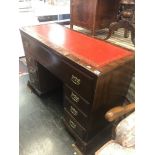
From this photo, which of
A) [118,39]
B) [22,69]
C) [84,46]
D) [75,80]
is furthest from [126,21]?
[22,69]

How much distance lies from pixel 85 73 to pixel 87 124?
0.43m

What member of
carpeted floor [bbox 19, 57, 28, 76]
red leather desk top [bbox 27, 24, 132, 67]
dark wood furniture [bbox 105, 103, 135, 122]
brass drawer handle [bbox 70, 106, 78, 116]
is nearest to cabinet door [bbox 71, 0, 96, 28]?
red leather desk top [bbox 27, 24, 132, 67]

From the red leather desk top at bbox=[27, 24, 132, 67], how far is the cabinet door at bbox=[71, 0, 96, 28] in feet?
1.59

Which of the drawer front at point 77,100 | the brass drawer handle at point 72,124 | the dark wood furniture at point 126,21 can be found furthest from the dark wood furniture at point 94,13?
the brass drawer handle at point 72,124

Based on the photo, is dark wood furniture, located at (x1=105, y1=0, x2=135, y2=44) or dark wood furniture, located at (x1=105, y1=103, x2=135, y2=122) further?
dark wood furniture, located at (x1=105, y1=0, x2=135, y2=44)

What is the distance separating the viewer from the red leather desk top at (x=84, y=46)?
1.14 metres

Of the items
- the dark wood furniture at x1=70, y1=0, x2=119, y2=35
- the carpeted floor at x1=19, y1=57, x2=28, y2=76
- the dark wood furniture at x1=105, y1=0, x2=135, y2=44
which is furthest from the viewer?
the carpeted floor at x1=19, y1=57, x2=28, y2=76

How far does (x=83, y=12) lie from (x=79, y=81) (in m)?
1.29

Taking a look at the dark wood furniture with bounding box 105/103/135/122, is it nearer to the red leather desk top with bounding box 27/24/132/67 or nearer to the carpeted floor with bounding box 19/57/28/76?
the red leather desk top with bounding box 27/24/132/67

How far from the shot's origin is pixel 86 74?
3.39ft

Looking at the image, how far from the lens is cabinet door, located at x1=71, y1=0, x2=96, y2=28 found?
199 cm
